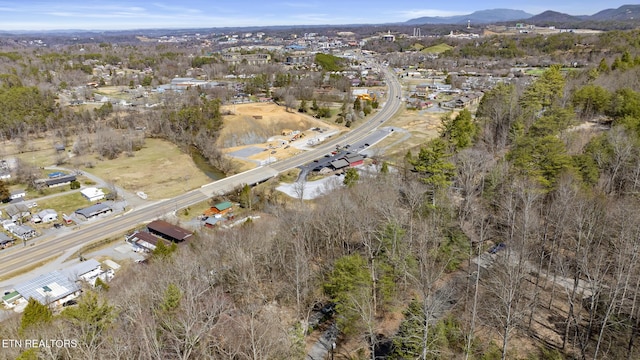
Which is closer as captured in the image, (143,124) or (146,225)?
(146,225)

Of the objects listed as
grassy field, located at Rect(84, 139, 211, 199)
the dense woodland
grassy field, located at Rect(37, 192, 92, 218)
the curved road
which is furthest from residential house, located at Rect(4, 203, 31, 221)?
the dense woodland

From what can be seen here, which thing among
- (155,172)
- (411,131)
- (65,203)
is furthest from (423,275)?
(411,131)

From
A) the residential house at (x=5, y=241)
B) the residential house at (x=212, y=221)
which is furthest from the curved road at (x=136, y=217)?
the residential house at (x=212, y=221)

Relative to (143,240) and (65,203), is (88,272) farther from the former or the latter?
(65,203)

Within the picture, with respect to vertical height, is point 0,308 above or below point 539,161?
below

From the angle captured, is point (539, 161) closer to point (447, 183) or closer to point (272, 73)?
point (447, 183)

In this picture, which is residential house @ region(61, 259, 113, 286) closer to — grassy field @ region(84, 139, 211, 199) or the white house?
grassy field @ region(84, 139, 211, 199)

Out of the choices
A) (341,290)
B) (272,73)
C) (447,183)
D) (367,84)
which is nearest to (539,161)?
(447,183)

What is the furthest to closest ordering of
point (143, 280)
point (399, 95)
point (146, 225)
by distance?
point (399, 95)
point (146, 225)
point (143, 280)
